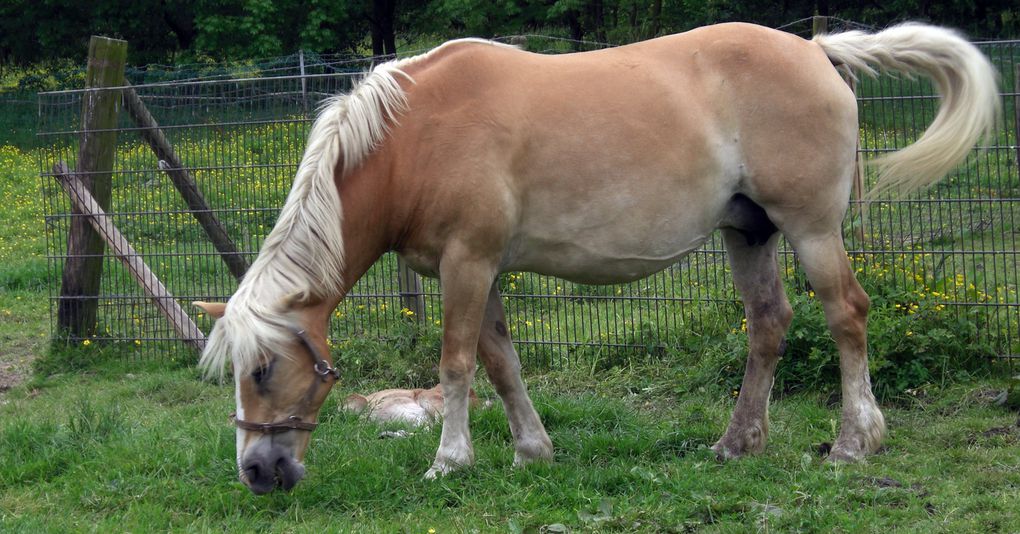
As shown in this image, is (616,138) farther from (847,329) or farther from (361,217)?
(847,329)

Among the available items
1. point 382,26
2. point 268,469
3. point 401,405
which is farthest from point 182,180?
point 382,26

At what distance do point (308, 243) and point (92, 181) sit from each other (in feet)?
13.7

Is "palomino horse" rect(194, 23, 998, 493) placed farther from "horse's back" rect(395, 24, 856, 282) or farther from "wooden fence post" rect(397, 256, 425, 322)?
"wooden fence post" rect(397, 256, 425, 322)

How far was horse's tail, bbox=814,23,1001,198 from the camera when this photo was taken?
4.53m

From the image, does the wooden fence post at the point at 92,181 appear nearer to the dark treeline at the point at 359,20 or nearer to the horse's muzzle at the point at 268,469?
the horse's muzzle at the point at 268,469

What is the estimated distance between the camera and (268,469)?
3.84m

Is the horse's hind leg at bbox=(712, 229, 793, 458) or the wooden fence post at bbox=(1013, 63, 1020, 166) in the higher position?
the wooden fence post at bbox=(1013, 63, 1020, 166)

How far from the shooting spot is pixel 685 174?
433 centimetres

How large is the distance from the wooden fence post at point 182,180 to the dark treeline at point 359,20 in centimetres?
1671

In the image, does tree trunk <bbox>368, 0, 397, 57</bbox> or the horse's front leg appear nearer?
the horse's front leg

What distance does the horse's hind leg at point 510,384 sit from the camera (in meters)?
4.46

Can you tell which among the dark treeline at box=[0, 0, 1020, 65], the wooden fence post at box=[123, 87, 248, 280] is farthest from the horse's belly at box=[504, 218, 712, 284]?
the dark treeline at box=[0, 0, 1020, 65]

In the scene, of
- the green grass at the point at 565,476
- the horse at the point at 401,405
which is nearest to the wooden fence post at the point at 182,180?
the green grass at the point at 565,476

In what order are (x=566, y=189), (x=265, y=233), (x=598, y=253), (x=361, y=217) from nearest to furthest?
(x=361, y=217) → (x=566, y=189) → (x=598, y=253) → (x=265, y=233)
